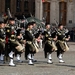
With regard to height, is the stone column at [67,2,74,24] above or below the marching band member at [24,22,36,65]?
above

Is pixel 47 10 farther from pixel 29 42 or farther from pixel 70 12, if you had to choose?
pixel 29 42

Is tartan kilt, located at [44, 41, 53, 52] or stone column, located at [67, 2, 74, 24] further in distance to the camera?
stone column, located at [67, 2, 74, 24]

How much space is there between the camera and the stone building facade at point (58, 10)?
52219 millimetres

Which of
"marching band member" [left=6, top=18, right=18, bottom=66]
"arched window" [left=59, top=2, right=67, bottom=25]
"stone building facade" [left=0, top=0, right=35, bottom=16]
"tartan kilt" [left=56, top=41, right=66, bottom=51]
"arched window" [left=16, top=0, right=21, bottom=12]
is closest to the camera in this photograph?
"marching band member" [left=6, top=18, right=18, bottom=66]

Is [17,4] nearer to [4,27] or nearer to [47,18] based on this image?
[47,18]

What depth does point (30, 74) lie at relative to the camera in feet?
41.8

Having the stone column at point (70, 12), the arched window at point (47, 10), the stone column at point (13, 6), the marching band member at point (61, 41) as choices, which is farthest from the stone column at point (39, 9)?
the marching band member at point (61, 41)

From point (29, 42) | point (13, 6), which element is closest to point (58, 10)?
point (13, 6)

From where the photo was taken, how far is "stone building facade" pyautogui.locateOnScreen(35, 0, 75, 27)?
52.2 metres

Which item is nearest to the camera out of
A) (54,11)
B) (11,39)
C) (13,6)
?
(11,39)

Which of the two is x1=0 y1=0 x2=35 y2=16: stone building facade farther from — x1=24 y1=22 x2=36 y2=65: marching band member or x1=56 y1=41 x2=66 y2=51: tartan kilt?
x1=24 y1=22 x2=36 y2=65: marching band member

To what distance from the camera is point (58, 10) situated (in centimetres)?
5250

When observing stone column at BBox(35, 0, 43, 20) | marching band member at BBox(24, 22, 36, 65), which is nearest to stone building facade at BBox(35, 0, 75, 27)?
stone column at BBox(35, 0, 43, 20)

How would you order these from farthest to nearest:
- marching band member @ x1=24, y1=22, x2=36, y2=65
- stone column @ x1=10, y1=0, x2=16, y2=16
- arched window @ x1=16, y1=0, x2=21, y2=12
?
arched window @ x1=16, y1=0, x2=21, y2=12, stone column @ x1=10, y1=0, x2=16, y2=16, marching band member @ x1=24, y1=22, x2=36, y2=65
